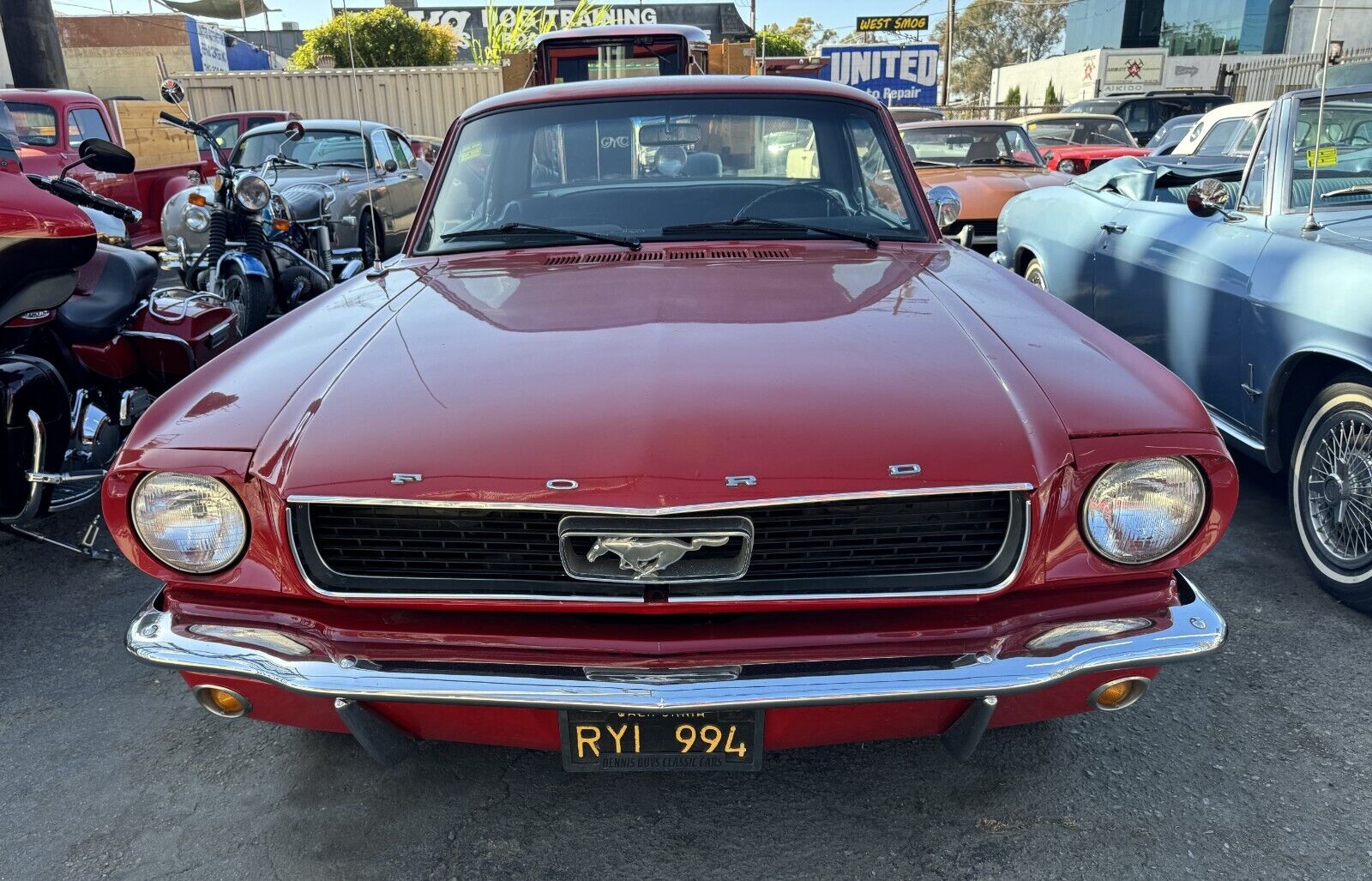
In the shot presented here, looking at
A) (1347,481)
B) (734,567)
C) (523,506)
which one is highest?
(523,506)

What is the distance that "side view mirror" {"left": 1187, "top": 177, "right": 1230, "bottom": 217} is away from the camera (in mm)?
3826

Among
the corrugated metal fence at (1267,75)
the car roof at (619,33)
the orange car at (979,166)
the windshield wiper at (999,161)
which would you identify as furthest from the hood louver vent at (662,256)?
the corrugated metal fence at (1267,75)

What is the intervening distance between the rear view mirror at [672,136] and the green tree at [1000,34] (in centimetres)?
5411

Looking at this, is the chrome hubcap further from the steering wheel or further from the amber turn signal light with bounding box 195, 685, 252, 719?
the amber turn signal light with bounding box 195, 685, 252, 719

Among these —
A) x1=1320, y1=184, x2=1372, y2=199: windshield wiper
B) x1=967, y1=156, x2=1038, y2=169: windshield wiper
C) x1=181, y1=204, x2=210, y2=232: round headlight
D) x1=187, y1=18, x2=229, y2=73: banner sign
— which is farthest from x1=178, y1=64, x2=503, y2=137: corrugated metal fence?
x1=1320, y1=184, x2=1372, y2=199: windshield wiper

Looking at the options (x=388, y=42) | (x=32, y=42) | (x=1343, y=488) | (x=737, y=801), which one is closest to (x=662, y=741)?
(x=737, y=801)

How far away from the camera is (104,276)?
156 inches

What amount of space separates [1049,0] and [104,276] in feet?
185

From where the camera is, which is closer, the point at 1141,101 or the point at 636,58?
the point at 636,58

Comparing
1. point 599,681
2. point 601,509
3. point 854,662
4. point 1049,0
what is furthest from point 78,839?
point 1049,0

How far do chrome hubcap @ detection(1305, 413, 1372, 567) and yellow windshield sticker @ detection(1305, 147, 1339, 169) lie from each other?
3.56 ft

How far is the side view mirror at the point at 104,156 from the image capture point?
353 centimetres

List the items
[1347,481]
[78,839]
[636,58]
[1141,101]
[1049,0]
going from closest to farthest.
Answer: [78,839] → [1347,481] → [636,58] → [1141,101] → [1049,0]

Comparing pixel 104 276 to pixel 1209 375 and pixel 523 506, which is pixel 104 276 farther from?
pixel 1209 375
